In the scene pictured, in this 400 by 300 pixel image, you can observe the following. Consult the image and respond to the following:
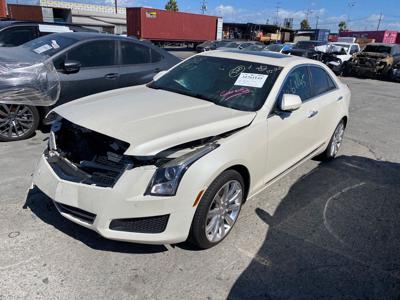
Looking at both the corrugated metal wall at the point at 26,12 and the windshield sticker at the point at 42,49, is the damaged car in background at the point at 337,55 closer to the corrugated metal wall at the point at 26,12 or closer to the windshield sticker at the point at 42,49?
the windshield sticker at the point at 42,49

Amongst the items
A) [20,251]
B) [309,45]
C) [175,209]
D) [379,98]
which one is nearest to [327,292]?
[175,209]

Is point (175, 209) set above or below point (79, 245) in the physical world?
above

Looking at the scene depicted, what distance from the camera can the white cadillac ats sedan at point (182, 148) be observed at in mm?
2572

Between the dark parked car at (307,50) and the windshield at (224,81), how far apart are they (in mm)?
15780

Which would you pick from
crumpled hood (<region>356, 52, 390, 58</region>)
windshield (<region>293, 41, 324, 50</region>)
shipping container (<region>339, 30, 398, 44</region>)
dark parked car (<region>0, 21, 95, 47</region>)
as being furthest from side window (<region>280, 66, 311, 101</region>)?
shipping container (<region>339, 30, 398, 44</region>)

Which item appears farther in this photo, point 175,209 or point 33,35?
point 33,35

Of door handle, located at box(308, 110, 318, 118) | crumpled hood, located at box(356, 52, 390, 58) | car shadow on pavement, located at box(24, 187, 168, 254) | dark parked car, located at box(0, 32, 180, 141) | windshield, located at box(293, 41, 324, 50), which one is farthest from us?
windshield, located at box(293, 41, 324, 50)

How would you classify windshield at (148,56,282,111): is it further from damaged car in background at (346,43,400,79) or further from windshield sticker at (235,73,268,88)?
damaged car in background at (346,43,400,79)

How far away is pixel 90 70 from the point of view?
5605 millimetres

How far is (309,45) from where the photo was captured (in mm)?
21781

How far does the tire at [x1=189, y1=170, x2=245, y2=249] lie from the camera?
109 inches

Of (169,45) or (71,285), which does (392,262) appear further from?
(169,45)

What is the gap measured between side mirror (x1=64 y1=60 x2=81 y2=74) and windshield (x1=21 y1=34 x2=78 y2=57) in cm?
36

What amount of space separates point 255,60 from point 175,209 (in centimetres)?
216
